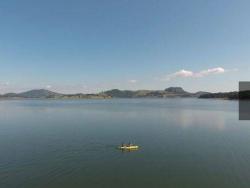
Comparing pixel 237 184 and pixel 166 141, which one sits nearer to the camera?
pixel 237 184

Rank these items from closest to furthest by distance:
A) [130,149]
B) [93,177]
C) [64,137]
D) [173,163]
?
[93,177]
[173,163]
[130,149]
[64,137]

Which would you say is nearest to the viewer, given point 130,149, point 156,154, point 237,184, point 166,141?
point 237,184

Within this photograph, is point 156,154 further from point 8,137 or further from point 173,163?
point 8,137

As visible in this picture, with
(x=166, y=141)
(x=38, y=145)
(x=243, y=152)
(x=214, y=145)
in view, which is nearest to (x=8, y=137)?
(x=38, y=145)

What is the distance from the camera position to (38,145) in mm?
44562

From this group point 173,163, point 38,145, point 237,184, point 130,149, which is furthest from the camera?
point 38,145

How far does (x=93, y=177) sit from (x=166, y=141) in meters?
23.4

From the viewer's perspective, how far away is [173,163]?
3356 cm

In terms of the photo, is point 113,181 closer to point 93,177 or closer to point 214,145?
point 93,177

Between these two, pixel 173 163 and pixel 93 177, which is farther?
pixel 173 163

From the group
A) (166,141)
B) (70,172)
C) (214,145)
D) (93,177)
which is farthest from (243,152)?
(70,172)

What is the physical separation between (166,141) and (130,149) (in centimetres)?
1062

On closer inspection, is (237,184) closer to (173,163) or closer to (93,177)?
(173,163)

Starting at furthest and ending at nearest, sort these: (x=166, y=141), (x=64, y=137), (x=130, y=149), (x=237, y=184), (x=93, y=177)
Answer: (x=64, y=137) < (x=166, y=141) < (x=130, y=149) < (x=93, y=177) < (x=237, y=184)
